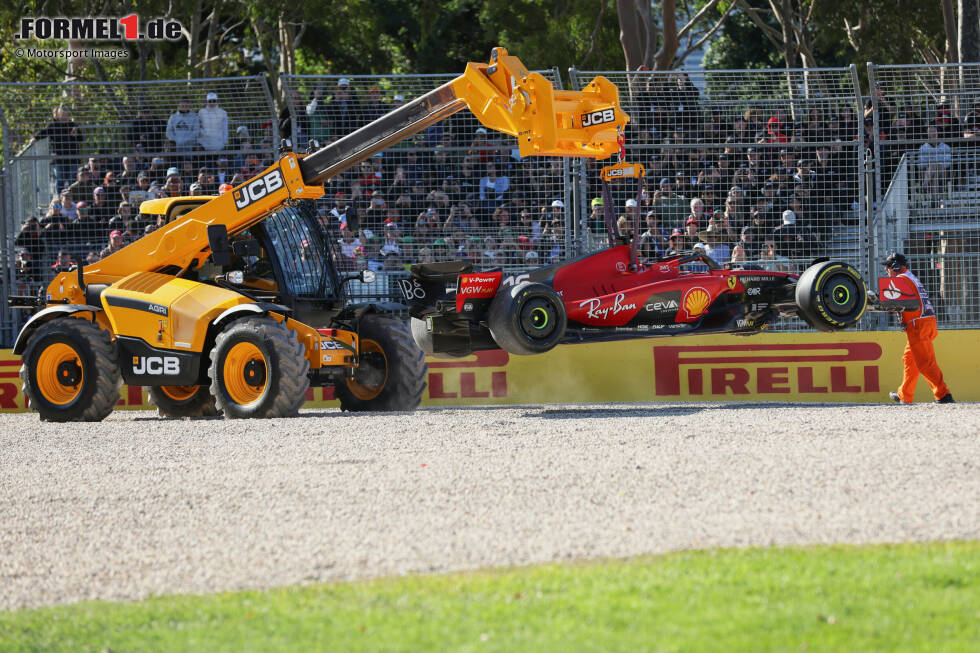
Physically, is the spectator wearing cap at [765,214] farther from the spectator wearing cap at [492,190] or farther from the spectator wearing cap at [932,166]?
the spectator wearing cap at [492,190]

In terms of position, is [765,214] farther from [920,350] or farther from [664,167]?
[920,350]

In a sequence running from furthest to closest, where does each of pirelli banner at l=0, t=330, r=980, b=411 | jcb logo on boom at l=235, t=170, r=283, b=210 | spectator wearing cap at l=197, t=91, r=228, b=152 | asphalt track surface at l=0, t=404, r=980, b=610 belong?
spectator wearing cap at l=197, t=91, r=228, b=152
pirelli banner at l=0, t=330, r=980, b=411
jcb logo on boom at l=235, t=170, r=283, b=210
asphalt track surface at l=0, t=404, r=980, b=610

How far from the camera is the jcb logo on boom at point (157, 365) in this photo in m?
12.7

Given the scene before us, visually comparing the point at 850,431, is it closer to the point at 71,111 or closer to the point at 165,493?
the point at 165,493

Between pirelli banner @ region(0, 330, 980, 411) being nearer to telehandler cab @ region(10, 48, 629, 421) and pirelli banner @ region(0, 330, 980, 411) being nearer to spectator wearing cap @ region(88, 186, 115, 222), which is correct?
spectator wearing cap @ region(88, 186, 115, 222)

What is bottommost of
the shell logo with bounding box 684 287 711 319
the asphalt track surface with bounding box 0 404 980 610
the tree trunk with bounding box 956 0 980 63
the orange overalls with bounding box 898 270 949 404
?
the asphalt track surface with bounding box 0 404 980 610

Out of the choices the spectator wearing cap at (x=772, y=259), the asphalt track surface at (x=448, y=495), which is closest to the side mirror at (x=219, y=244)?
the asphalt track surface at (x=448, y=495)

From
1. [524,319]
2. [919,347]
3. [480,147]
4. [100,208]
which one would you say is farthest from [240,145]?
[919,347]

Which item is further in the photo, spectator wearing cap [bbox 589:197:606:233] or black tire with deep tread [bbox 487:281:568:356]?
spectator wearing cap [bbox 589:197:606:233]

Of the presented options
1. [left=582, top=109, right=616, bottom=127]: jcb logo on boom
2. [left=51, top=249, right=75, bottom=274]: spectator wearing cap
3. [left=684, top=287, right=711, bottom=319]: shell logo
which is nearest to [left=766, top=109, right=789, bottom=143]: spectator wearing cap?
[left=582, top=109, right=616, bottom=127]: jcb logo on boom

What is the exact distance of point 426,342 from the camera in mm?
13477

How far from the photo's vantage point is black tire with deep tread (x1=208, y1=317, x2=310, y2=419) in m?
12.0

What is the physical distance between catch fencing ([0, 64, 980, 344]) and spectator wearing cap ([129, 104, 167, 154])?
17 millimetres

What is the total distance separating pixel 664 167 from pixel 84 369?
7200 millimetres
